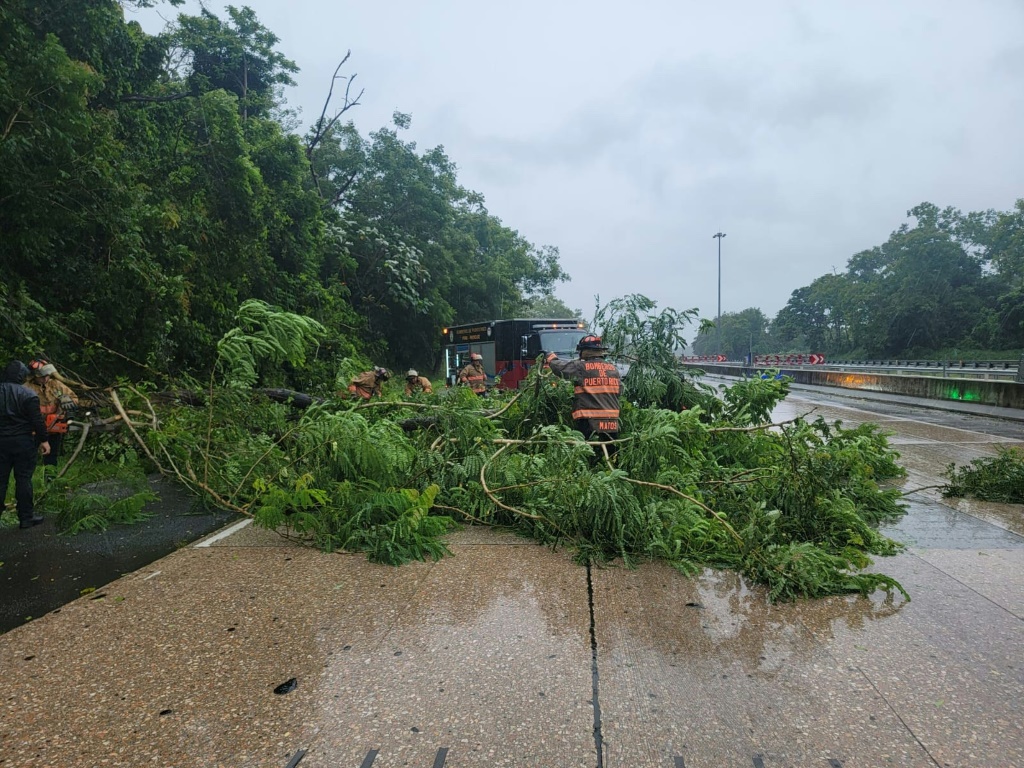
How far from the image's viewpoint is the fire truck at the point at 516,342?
18.3 m

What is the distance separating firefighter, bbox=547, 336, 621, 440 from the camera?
6.36 m

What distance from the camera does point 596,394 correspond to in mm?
6398

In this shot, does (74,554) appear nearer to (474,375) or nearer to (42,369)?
(42,369)

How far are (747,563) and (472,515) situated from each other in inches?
90.7

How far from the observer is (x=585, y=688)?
2.87m

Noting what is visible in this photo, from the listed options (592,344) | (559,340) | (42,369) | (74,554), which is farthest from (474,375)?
(74,554)

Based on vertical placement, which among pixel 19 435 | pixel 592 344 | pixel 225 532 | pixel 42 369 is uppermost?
pixel 592 344

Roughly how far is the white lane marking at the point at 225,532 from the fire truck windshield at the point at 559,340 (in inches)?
500

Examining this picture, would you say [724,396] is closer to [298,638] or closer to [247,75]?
[298,638]

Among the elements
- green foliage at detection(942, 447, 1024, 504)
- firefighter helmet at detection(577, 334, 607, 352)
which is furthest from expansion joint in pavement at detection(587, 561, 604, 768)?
green foliage at detection(942, 447, 1024, 504)

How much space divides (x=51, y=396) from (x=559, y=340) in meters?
12.9

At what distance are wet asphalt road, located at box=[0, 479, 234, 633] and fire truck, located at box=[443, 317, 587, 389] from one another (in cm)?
1144

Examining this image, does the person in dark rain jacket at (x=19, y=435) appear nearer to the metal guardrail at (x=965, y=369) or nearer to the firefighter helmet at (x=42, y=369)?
the firefighter helmet at (x=42, y=369)

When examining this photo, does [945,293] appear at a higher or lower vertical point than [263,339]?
higher
